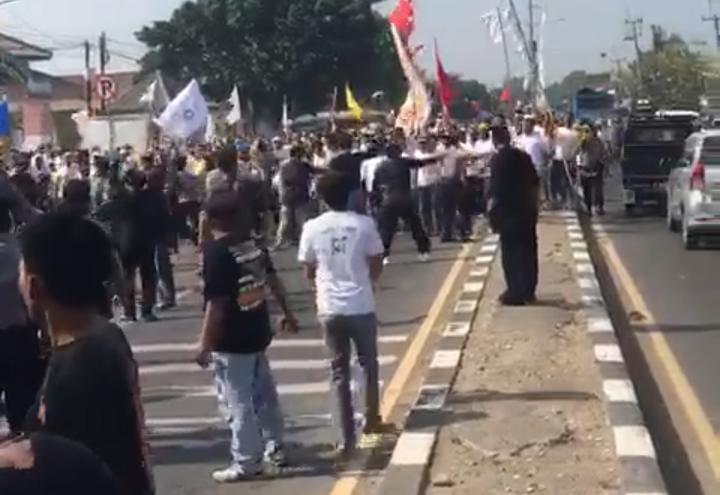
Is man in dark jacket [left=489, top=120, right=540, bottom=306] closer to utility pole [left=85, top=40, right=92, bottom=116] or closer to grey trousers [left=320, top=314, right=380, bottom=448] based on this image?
grey trousers [left=320, top=314, right=380, bottom=448]

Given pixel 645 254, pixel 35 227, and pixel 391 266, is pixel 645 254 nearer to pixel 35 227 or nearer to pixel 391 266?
pixel 391 266

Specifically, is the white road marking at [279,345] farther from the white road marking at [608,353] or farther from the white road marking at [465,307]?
the white road marking at [608,353]

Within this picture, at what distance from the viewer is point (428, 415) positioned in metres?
9.30

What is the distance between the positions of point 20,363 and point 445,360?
13.4 feet

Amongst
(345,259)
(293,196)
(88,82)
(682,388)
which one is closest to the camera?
(345,259)

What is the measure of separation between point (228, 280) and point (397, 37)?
23.3 m

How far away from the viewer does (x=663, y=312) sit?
1553 cm

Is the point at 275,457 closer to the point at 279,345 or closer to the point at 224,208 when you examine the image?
the point at 224,208

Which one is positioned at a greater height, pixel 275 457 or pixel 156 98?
pixel 156 98

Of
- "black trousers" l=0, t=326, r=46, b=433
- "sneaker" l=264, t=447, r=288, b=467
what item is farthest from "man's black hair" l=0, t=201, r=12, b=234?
"sneaker" l=264, t=447, r=288, b=467

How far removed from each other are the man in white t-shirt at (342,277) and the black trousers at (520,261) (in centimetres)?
561

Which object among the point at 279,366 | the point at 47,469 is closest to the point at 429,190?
the point at 279,366

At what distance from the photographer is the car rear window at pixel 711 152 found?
22.3 meters

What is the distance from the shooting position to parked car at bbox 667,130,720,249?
2166 centimetres
